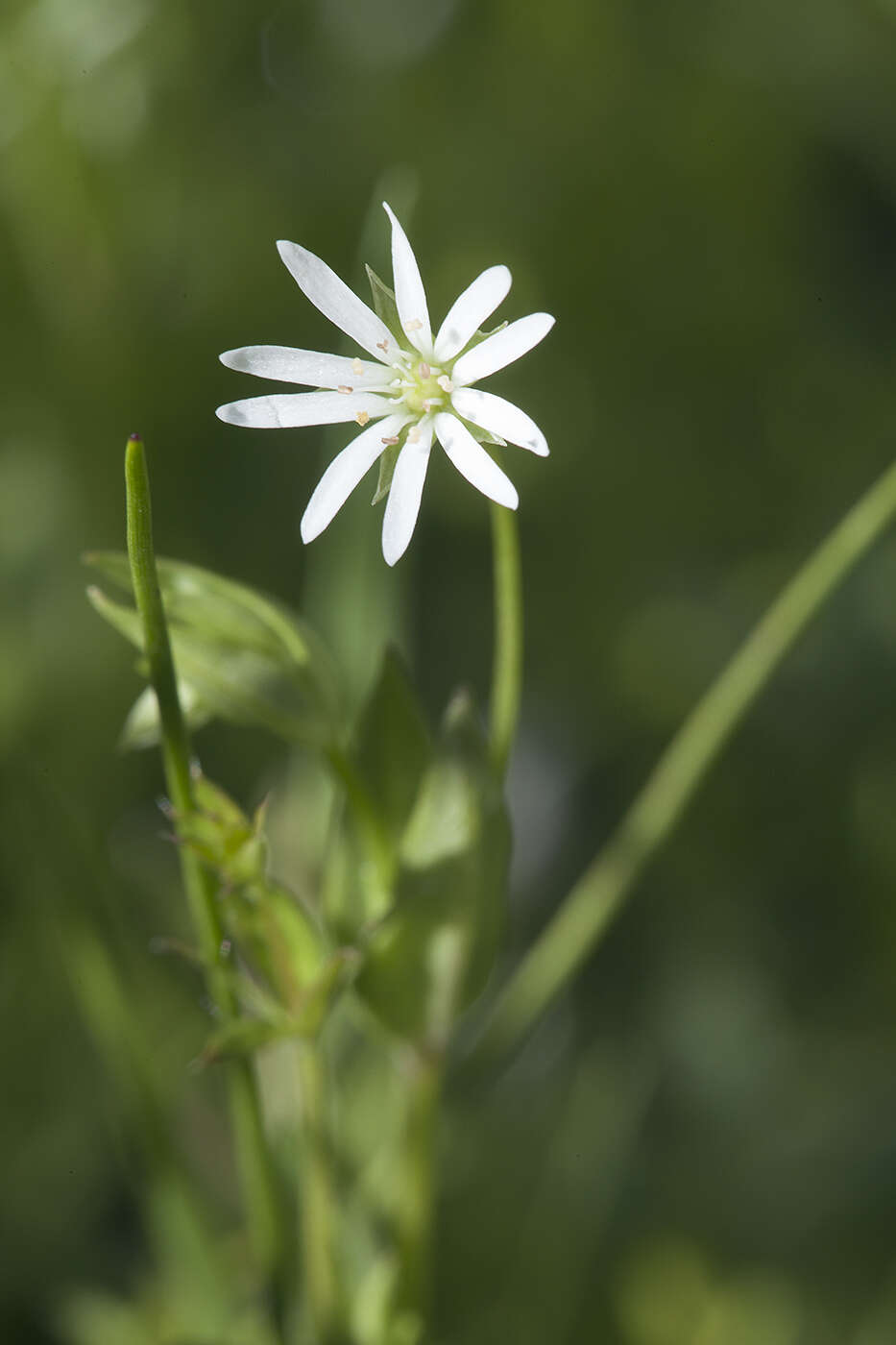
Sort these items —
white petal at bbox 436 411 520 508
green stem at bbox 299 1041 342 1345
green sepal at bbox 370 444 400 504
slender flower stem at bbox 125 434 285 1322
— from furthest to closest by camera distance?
1. green stem at bbox 299 1041 342 1345
2. green sepal at bbox 370 444 400 504
3. white petal at bbox 436 411 520 508
4. slender flower stem at bbox 125 434 285 1322

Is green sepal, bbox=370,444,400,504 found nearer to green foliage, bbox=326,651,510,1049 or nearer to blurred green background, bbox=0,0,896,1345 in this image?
green foliage, bbox=326,651,510,1049

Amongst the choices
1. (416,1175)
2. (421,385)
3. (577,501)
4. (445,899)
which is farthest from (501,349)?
(577,501)

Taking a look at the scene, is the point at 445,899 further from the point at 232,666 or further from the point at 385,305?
the point at 385,305

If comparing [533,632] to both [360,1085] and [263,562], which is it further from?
[360,1085]

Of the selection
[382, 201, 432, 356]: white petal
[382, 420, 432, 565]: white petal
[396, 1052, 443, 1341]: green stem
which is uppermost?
[382, 201, 432, 356]: white petal

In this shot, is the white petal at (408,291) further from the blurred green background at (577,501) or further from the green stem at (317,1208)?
the blurred green background at (577,501)

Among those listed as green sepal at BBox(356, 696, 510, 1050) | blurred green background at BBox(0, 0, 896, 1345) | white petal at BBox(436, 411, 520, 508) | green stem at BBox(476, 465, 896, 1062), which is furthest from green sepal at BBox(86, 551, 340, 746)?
blurred green background at BBox(0, 0, 896, 1345)

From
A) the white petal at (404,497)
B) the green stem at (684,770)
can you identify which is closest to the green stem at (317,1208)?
the green stem at (684,770)
